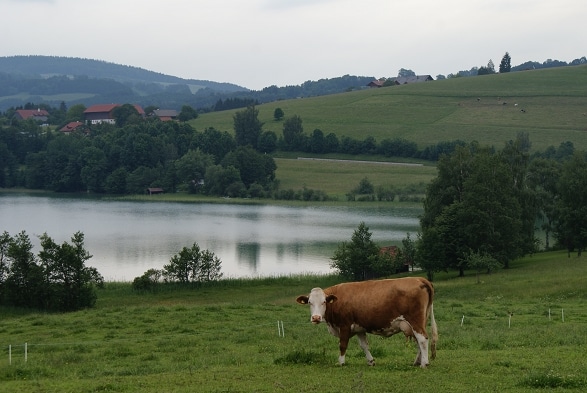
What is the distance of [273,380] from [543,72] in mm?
195598

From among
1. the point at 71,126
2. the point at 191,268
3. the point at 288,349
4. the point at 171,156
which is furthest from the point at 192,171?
the point at 288,349

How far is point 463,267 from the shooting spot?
5203 cm

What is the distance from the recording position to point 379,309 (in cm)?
1543

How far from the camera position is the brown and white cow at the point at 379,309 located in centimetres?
1530

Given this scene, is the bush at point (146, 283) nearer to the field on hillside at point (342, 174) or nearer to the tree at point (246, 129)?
the field on hillside at point (342, 174)

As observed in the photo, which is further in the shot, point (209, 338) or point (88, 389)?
point (209, 338)

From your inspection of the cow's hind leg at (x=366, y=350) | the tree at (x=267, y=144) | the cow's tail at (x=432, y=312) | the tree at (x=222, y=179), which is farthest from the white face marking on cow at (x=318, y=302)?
the tree at (x=267, y=144)

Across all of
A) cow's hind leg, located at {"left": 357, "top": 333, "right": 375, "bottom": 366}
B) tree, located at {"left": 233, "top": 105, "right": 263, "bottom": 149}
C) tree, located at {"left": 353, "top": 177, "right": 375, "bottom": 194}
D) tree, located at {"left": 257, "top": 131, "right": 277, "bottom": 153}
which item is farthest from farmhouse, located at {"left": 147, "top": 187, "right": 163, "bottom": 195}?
cow's hind leg, located at {"left": 357, "top": 333, "right": 375, "bottom": 366}

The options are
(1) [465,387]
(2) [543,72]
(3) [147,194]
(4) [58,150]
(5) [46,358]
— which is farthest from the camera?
(2) [543,72]

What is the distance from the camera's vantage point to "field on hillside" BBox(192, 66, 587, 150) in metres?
148

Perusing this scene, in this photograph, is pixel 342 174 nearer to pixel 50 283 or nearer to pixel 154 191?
pixel 154 191

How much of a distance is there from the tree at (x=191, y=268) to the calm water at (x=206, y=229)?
6996 millimetres

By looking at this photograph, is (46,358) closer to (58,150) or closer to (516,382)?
(516,382)

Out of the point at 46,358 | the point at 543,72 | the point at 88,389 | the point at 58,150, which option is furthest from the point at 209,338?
the point at 543,72
